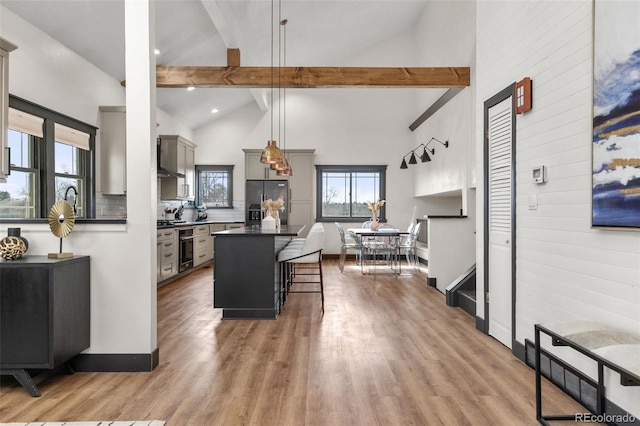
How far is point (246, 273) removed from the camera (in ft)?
13.0

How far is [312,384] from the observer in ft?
7.93

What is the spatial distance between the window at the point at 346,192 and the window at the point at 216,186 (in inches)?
83.6

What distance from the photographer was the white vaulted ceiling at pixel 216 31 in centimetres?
416

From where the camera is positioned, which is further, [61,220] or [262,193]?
[262,193]

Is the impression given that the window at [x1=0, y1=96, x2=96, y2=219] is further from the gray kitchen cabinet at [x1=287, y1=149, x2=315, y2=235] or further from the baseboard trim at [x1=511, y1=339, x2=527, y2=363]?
the gray kitchen cabinet at [x1=287, y1=149, x2=315, y2=235]

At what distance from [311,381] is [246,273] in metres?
1.72

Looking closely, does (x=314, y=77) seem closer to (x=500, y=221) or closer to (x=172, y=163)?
(x=172, y=163)

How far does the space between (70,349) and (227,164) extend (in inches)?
276

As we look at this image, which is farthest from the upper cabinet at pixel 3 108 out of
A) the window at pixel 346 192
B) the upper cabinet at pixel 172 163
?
the window at pixel 346 192

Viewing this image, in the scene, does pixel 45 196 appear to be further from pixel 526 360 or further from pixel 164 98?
pixel 526 360

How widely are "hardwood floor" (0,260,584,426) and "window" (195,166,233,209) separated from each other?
5.42m

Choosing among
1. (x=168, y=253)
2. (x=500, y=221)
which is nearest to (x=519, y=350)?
(x=500, y=221)

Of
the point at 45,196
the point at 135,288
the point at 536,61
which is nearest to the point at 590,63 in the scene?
the point at 536,61

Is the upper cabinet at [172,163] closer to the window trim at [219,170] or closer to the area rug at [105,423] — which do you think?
the window trim at [219,170]
